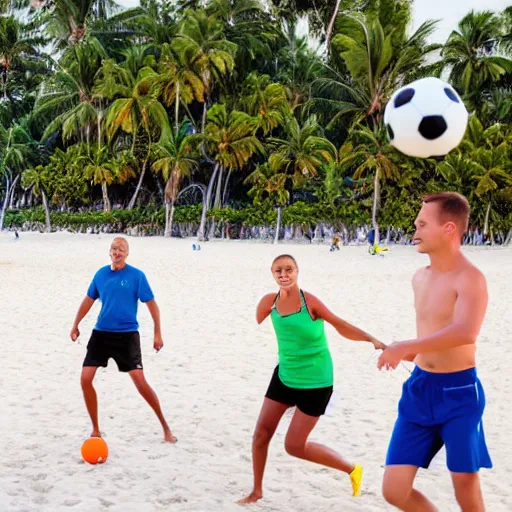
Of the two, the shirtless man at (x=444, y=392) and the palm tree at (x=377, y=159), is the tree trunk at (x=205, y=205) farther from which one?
the shirtless man at (x=444, y=392)

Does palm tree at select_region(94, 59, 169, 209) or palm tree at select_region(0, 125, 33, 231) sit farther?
palm tree at select_region(0, 125, 33, 231)

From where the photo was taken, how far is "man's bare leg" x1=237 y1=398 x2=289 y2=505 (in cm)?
337

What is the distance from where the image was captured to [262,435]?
11.2ft

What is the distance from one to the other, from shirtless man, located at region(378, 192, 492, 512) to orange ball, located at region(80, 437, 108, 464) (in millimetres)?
2238

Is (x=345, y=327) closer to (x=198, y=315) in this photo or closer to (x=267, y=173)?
(x=198, y=315)

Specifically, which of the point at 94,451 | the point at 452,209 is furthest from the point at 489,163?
the point at 452,209

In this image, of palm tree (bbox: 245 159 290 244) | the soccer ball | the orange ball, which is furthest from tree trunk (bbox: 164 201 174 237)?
the orange ball

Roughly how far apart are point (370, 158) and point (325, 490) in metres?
27.1

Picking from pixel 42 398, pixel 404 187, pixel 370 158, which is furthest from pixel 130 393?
pixel 404 187

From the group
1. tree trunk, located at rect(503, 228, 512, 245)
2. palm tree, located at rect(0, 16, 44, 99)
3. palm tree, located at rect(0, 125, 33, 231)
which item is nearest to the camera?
tree trunk, located at rect(503, 228, 512, 245)

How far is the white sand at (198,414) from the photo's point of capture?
12.1 ft

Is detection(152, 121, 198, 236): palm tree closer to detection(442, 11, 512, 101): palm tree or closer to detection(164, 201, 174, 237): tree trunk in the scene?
detection(164, 201, 174, 237): tree trunk

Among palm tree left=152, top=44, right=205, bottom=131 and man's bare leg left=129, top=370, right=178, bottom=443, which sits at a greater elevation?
palm tree left=152, top=44, right=205, bottom=131

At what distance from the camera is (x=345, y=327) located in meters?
3.24
